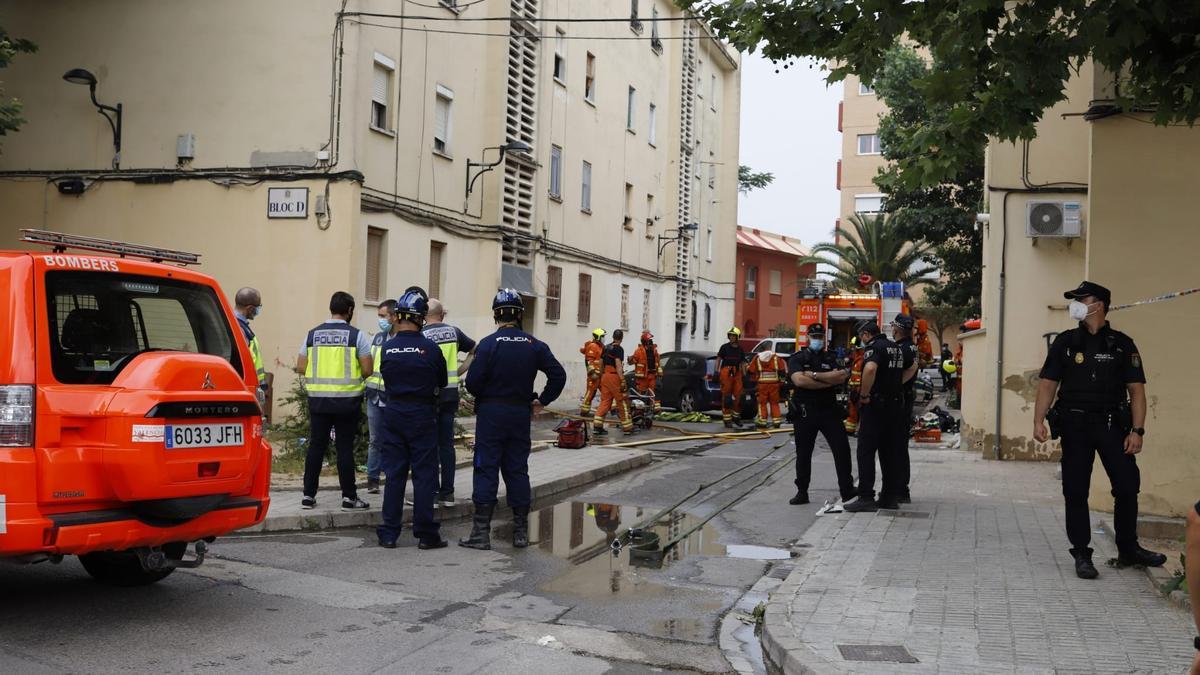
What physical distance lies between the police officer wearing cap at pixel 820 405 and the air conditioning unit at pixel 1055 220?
5517mm

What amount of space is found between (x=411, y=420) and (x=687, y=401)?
16056 millimetres

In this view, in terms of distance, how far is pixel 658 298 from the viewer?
35.8m

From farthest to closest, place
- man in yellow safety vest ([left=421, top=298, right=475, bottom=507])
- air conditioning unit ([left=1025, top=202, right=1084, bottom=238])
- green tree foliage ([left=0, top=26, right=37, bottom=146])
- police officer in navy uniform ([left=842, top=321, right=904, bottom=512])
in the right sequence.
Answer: green tree foliage ([left=0, top=26, right=37, bottom=146])
air conditioning unit ([left=1025, top=202, right=1084, bottom=238])
police officer in navy uniform ([left=842, top=321, right=904, bottom=512])
man in yellow safety vest ([left=421, top=298, right=475, bottom=507])

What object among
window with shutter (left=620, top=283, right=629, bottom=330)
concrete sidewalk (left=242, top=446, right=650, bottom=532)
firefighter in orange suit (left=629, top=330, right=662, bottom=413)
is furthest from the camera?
window with shutter (left=620, top=283, right=629, bottom=330)

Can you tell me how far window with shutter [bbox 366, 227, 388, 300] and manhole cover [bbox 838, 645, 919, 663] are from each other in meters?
14.5

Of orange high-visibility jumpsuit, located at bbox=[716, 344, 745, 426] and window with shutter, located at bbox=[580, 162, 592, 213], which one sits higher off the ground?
window with shutter, located at bbox=[580, 162, 592, 213]

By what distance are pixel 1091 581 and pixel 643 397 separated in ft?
46.5

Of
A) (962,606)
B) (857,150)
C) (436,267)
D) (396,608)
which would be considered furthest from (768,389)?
(857,150)

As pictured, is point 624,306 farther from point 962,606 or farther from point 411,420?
point 962,606

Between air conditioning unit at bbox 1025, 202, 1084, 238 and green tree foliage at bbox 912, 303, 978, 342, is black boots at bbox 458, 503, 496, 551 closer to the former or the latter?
air conditioning unit at bbox 1025, 202, 1084, 238

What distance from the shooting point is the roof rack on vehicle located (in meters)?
5.95

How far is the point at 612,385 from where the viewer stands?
19578mm

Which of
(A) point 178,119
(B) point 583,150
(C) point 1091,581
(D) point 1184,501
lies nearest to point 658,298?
(B) point 583,150

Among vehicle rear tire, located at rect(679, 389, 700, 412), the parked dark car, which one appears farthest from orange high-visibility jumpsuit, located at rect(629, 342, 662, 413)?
vehicle rear tire, located at rect(679, 389, 700, 412)
